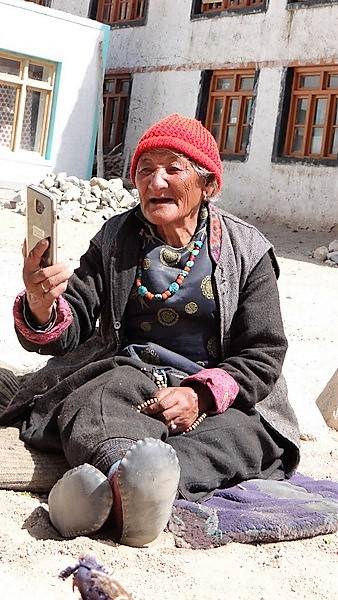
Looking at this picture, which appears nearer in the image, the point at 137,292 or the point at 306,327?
the point at 137,292

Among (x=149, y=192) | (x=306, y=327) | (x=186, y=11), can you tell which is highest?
(x=186, y=11)

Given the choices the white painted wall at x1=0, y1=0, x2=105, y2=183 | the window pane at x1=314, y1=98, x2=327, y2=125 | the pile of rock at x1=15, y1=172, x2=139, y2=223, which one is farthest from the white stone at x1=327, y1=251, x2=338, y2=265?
the white painted wall at x1=0, y1=0, x2=105, y2=183

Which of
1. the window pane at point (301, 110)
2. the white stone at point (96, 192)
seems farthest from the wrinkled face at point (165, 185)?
the window pane at point (301, 110)

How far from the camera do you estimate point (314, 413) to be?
475 centimetres

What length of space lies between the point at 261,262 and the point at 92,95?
17114 mm

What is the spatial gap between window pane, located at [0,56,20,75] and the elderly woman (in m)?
15.7

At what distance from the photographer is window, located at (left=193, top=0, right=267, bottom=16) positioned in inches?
756

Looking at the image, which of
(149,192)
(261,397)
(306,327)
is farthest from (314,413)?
(306,327)

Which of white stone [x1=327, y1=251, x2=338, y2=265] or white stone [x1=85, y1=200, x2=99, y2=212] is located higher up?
white stone [x1=85, y1=200, x2=99, y2=212]

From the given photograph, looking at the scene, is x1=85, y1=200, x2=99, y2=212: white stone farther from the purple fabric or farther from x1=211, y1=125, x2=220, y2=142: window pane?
the purple fabric

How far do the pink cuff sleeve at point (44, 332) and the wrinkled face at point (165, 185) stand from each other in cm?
43

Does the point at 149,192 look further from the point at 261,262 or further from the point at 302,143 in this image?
the point at 302,143

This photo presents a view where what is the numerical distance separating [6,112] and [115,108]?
419cm

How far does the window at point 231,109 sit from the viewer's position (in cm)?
1941
